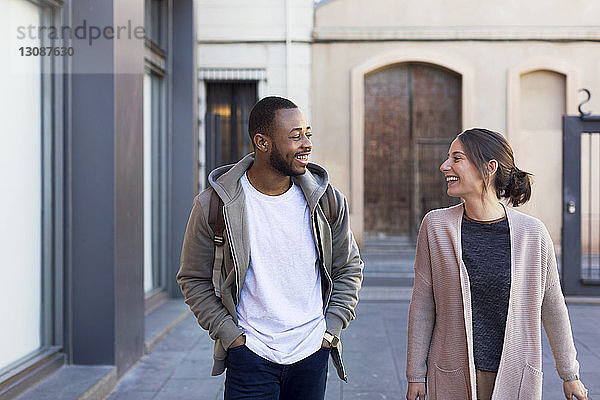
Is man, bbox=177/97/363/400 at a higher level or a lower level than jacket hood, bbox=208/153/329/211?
lower

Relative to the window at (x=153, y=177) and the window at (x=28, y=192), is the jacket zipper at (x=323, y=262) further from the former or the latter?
the window at (x=153, y=177)

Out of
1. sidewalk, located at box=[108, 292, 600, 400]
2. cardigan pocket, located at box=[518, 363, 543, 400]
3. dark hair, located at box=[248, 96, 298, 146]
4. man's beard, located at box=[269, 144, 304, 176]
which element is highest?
dark hair, located at box=[248, 96, 298, 146]

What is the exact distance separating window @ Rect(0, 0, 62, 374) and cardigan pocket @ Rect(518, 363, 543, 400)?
342cm

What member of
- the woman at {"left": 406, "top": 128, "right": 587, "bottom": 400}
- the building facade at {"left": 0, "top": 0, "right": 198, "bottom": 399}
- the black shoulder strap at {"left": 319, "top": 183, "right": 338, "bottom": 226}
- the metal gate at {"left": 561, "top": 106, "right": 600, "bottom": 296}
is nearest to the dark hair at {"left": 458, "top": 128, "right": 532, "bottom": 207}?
the woman at {"left": 406, "top": 128, "right": 587, "bottom": 400}

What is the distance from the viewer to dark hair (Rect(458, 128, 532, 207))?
286cm

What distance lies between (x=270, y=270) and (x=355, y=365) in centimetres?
364

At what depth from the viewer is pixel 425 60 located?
1470cm

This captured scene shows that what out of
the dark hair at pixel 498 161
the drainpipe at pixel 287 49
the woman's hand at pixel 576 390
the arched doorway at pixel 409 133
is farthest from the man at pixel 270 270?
the arched doorway at pixel 409 133

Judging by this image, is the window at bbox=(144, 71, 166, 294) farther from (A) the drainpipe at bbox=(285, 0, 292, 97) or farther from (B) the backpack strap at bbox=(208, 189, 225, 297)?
(A) the drainpipe at bbox=(285, 0, 292, 97)

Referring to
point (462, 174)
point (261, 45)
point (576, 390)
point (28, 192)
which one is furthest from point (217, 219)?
point (261, 45)

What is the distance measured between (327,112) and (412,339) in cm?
1209

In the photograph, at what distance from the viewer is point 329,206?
2963 millimetres

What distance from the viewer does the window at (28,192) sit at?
16.0ft

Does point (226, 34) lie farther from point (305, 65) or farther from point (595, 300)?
point (595, 300)
